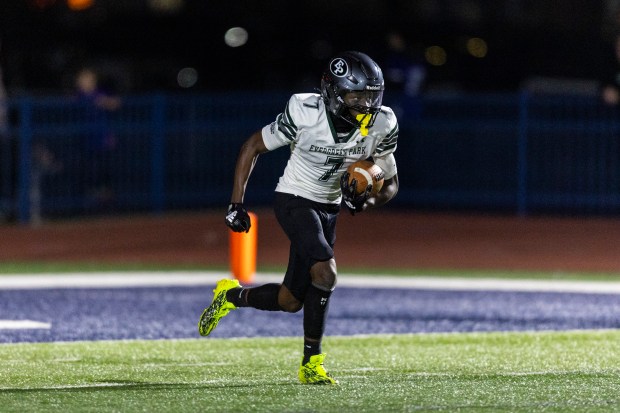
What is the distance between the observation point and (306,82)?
2592cm

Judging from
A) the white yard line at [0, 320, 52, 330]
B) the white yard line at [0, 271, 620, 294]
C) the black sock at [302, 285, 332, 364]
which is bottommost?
the white yard line at [0, 271, 620, 294]

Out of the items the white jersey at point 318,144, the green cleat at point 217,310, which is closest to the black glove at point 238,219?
the white jersey at point 318,144

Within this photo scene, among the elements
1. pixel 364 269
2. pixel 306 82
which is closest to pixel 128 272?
pixel 364 269

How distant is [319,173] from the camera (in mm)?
9461

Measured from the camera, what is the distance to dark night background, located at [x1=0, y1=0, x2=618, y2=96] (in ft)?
84.5

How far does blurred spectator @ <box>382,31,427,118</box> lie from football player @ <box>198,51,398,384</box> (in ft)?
39.7

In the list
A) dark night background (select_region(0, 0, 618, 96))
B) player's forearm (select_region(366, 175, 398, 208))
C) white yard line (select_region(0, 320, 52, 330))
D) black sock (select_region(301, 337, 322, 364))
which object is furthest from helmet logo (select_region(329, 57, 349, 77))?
dark night background (select_region(0, 0, 618, 96))

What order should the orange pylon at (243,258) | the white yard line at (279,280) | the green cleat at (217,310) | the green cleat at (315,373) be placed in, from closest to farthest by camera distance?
the green cleat at (315,373)
the green cleat at (217,310)
the orange pylon at (243,258)
the white yard line at (279,280)

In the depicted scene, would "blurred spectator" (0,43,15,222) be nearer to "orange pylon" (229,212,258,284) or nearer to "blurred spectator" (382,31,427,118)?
"blurred spectator" (382,31,427,118)

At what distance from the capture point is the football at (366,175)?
30.0ft

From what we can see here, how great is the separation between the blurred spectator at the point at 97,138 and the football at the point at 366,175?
38.6 feet

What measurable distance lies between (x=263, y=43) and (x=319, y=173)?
17558mm

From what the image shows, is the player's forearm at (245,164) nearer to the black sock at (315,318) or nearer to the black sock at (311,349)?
the black sock at (315,318)

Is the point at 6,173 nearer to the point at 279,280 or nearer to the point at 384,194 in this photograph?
the point at 279,280
